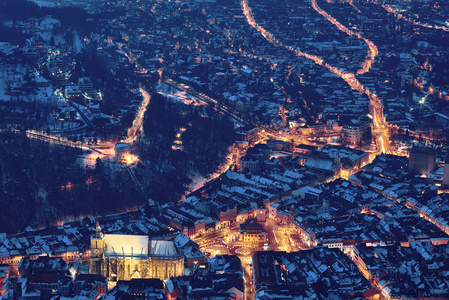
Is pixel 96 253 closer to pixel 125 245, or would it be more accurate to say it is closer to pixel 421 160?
pixel 125 245

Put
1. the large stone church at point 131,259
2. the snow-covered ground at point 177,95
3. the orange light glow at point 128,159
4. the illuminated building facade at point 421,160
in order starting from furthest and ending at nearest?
the snow-covered ground at point 177,95, the orange light glow at point 128,159, the illuminated building facade at point 421,160, the large stone church at point 131,259

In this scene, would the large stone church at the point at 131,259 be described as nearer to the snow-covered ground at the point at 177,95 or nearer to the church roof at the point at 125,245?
the church roof at the point at 125,245

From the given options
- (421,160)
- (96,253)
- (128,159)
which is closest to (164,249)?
(96,253)

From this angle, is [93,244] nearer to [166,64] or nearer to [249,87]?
[249,87]

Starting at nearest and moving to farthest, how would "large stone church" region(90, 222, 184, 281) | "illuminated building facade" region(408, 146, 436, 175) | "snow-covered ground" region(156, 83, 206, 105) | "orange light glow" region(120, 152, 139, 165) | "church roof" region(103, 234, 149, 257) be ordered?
"large stone church" region(90, 222, 184, 281)
"church roof" region(103, 234, 149, 257)
"illuminated building facade" region(408, 146, 436, 175)
"orange light glow" region(120, 152, 139, 165)
"snow-covered ground" region(156, 83, 206, 105)

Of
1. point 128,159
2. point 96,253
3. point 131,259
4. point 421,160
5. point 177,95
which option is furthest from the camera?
point 177,95

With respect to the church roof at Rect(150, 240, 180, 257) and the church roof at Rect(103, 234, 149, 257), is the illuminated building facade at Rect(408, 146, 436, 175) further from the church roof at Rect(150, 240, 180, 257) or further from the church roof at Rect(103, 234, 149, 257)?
the church roof at Rect(103, 234, 149, 257)

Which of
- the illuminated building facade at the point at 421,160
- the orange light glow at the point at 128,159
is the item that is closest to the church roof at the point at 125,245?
the orange light glow at the point at 128,159

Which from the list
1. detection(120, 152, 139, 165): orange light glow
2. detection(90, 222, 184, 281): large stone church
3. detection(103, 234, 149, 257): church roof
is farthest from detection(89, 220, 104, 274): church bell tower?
detection(120, 152, 139, 165): orange light glow
